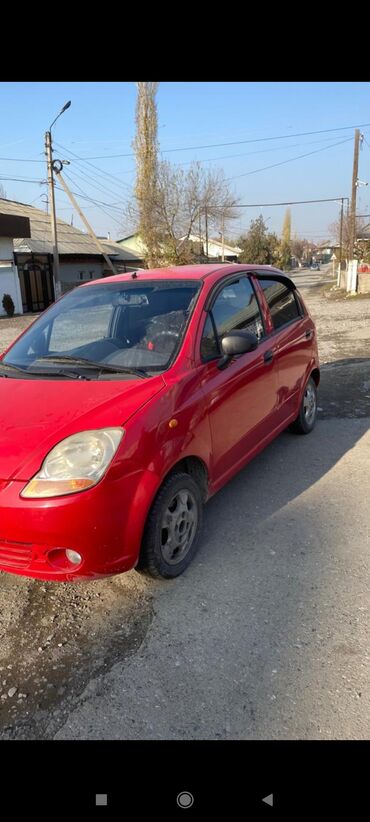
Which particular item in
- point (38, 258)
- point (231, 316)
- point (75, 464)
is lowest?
point (75, 464)

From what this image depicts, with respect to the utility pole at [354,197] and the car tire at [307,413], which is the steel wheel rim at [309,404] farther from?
the utility pole at [354,197]

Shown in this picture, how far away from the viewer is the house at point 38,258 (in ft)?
76.8

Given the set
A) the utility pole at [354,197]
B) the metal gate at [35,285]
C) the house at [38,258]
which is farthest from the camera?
the utility pole at [354,197]

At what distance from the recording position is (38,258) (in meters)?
26.6

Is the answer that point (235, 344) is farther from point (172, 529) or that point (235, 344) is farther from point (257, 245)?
point (257, 245)

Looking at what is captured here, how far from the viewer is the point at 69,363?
10.4ft

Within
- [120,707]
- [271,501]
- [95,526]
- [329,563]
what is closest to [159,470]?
[95,526]

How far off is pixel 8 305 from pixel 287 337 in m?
21.0

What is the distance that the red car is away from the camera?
2307 mm

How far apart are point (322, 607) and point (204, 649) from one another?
660 mm

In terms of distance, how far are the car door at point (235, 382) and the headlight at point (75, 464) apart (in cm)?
84

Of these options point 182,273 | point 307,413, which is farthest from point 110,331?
point 307,413

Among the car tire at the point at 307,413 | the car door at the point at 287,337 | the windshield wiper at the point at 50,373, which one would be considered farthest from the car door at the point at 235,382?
the car tire at the point at 307,413

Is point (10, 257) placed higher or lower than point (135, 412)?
higher
